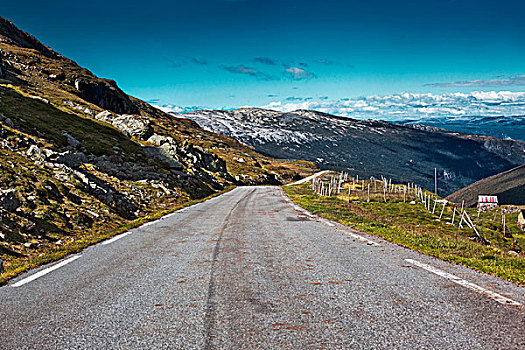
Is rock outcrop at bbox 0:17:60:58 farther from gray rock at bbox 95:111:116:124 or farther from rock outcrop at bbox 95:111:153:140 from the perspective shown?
rock outcrop at bbox 95:111:153:140

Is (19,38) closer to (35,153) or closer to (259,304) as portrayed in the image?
(35,153)

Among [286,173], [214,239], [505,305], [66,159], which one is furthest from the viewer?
[286,173]

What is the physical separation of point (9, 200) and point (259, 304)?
1139 cm

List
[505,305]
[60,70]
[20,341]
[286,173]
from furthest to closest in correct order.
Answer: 1. [286,173]
2. [60,70]
3. [505,305]
4. [20,341]

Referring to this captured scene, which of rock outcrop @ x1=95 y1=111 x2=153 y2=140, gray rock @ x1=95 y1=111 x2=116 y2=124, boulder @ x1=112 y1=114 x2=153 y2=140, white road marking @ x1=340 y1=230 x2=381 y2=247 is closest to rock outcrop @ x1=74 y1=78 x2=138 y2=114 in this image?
gray rock @ x1=95 y1=111 x2=116 y2=124

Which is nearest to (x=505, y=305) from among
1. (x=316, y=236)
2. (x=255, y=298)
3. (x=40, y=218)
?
(x=255, y=298)

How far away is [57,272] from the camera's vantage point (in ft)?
25.9

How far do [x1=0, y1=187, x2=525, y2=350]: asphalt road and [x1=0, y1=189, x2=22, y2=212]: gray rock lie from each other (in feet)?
16.6

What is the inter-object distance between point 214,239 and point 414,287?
739 cm

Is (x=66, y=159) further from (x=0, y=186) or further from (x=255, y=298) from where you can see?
(x=255, y=298)

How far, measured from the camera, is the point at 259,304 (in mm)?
5344

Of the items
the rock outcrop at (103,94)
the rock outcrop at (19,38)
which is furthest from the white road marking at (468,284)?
the rock outcrop at (19,38)

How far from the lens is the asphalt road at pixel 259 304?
165 inches

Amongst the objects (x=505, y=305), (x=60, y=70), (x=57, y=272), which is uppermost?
(x=60, y=70)
